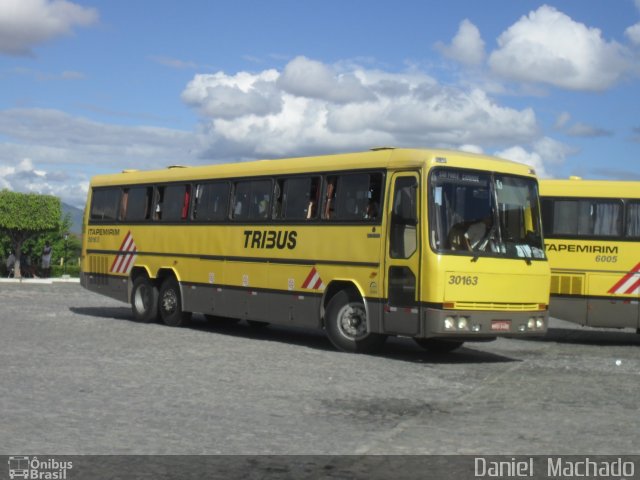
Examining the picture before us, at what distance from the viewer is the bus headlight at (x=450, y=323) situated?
15.2 metres

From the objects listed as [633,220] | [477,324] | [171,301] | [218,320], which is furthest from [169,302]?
[633,220]

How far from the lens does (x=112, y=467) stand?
24.9 feet

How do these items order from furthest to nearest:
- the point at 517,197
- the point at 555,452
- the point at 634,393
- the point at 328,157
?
the point at 328,157 → the point at 517,197 → the point at 634,393 → the point at 555,452

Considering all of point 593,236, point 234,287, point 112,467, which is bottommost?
point 112,467

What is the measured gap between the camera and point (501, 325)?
51.1 feet

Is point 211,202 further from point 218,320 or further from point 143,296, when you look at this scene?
point 218,320

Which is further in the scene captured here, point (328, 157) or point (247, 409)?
point (328, 157)

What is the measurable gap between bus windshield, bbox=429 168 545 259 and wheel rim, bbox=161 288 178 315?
7.81 metres

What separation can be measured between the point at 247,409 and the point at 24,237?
39.6 meters

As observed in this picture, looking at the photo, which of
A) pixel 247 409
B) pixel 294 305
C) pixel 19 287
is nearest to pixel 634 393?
pixel 247 409

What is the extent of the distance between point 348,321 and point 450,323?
208 centimetres

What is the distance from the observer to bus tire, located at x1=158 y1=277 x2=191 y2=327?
70.2ft

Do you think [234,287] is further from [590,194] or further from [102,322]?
[590,194]

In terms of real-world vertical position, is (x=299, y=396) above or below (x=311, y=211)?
below
